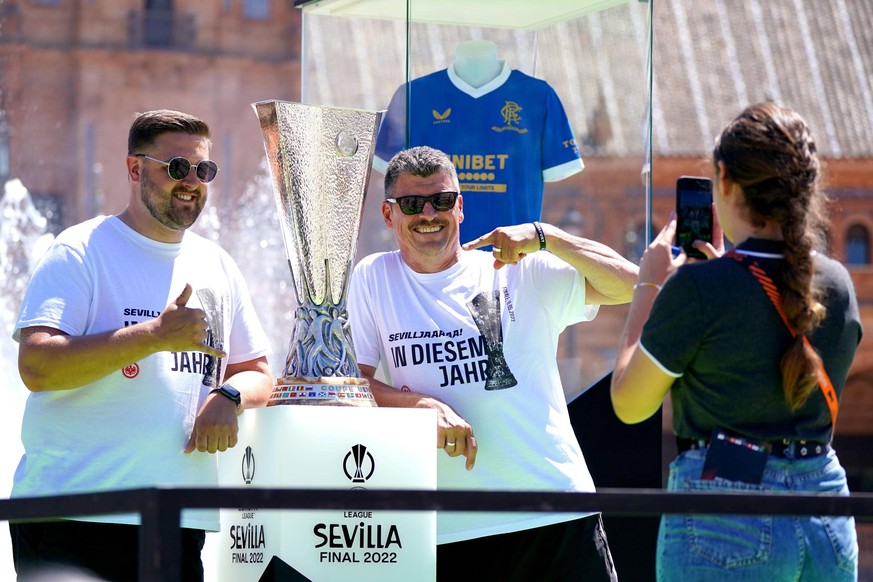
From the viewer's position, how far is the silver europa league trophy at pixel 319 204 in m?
4.66

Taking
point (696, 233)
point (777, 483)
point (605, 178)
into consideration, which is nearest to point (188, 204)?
point (696, 233)

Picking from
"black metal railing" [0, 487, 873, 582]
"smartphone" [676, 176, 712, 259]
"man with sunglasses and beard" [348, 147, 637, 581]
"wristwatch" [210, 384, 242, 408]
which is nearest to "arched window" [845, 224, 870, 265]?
"man with sunglasses and beard" [348, 147, 637, 581]

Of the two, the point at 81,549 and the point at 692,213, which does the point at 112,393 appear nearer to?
the point at 81,549

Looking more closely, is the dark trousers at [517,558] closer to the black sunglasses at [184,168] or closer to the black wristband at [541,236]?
the black wristband at [541,236]

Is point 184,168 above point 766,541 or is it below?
above

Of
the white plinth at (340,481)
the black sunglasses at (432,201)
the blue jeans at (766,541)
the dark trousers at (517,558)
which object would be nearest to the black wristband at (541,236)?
the black sunglasses at (432,201)

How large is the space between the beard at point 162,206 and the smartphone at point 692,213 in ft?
4.97

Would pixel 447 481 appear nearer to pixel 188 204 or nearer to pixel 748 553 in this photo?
pixel 188 204

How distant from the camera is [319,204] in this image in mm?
4727

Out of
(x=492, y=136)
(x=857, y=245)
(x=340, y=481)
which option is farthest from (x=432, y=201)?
(x=857, y=245)

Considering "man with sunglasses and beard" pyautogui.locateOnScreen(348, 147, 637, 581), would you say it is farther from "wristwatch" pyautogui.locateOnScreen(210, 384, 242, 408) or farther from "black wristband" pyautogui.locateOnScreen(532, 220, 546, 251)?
"wristwatch" pyautogui.locateOnScreen(210, 384, 242, 408)

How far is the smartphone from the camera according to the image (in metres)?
3.71

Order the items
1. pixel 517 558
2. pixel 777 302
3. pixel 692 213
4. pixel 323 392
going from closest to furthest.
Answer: pixel 777 302, pixel 692 213, pixel 323 392, pixel 517 558

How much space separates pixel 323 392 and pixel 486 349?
21.2 inches
